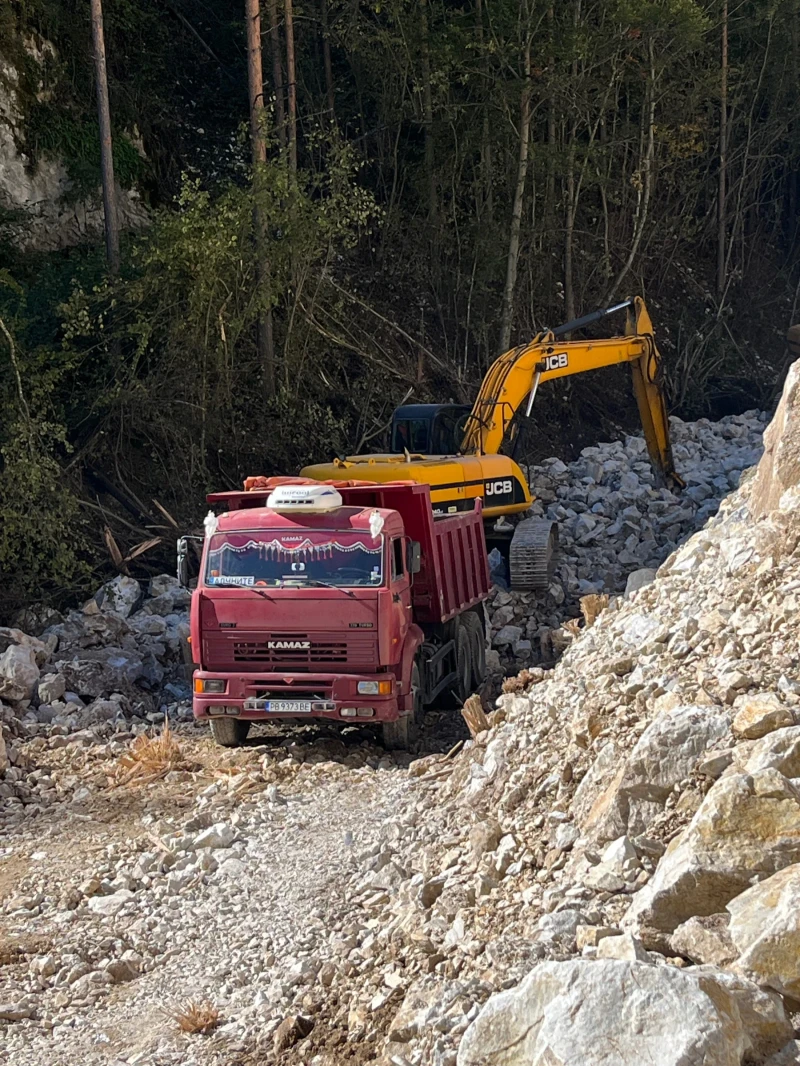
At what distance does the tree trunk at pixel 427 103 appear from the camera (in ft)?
85.7

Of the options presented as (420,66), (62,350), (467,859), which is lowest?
(467,859)

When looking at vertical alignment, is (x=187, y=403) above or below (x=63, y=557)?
above

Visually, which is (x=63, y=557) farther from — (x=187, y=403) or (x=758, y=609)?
(x=758, y=609)

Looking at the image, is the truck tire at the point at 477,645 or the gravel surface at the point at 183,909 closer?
the gravel surface at the point at 183,909

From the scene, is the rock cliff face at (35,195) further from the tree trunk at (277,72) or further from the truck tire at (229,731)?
the truck tire at (229,731)

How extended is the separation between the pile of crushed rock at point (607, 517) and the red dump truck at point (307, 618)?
3785 millimetres

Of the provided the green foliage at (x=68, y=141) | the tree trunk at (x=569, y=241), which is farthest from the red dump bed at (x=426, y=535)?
the tree trunk at (x=569, y=241)

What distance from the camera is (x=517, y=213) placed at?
2588cm

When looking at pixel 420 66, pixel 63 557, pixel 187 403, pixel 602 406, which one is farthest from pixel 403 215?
pixel 63 557

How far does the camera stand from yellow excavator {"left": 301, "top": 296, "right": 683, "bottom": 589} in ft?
55.0

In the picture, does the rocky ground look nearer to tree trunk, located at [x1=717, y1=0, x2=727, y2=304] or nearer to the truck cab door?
the truck cab door

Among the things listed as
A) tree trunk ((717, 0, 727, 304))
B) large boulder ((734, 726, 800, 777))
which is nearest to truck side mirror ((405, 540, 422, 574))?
large boulder ((734, 726, 800, 777))

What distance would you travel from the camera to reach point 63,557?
721 inches

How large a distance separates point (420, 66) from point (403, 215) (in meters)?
3.29
